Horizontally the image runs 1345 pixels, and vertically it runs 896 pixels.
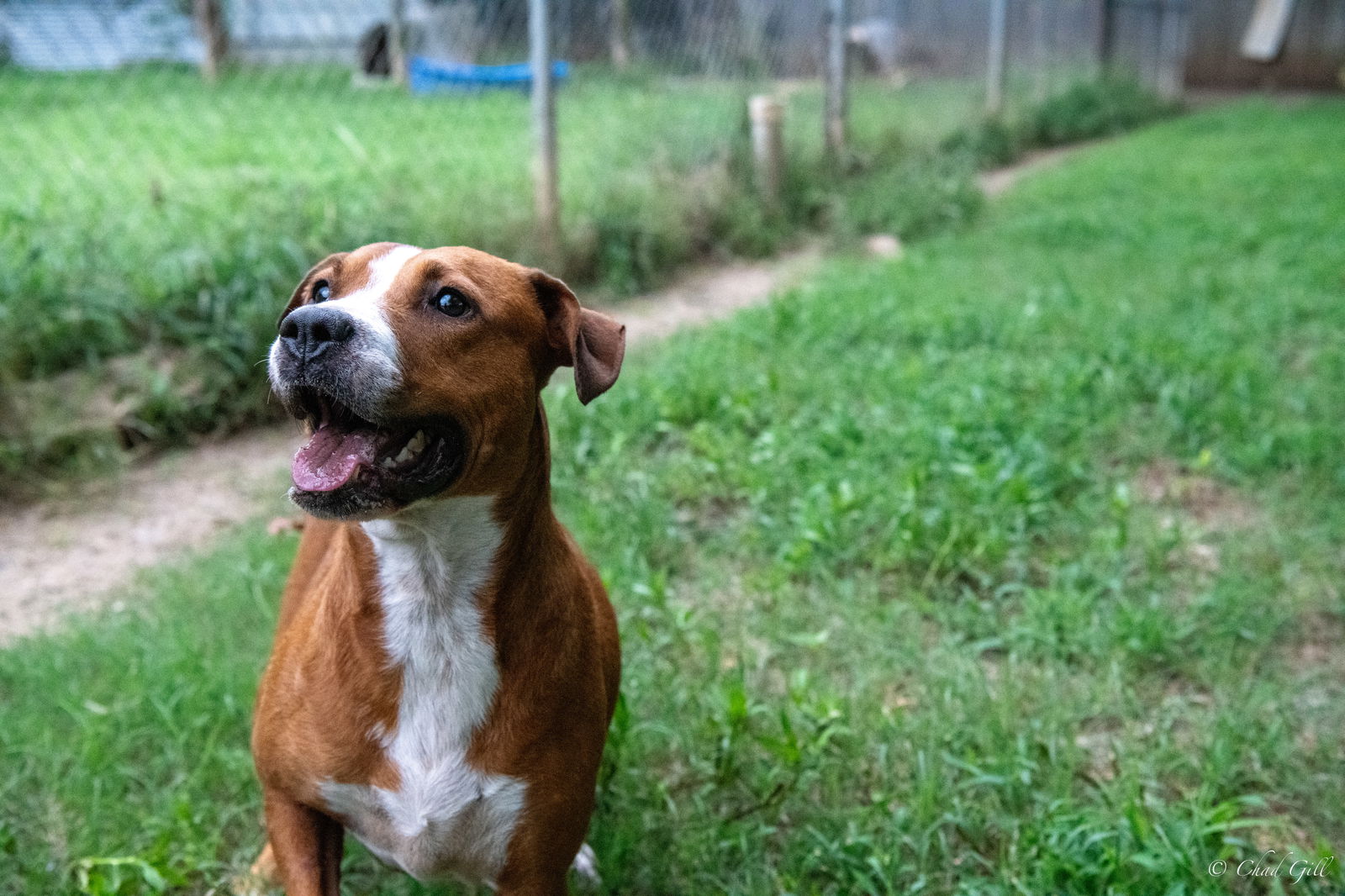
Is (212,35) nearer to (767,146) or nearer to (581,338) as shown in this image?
(767,146)

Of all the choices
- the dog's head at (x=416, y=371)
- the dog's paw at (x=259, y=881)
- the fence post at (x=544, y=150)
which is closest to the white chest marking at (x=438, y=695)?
the dog's head at (x=416, y=371)

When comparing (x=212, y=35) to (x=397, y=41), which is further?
(x=397, y=41)

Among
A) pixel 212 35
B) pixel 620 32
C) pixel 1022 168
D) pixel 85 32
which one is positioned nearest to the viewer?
pixel 85 32

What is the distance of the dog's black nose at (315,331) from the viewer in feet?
6.61

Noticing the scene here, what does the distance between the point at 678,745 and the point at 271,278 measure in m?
3.22

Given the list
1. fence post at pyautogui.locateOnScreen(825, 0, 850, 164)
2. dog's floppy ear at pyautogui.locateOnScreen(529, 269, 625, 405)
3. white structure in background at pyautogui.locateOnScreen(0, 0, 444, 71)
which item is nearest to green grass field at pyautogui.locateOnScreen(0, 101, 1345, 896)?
dog's floppy ear at pyautogui.locateOnScreen(529, 269, 625, 405)

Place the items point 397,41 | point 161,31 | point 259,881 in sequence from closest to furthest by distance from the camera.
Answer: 1. point 259,881
2. point 161,31
3. point 397,41

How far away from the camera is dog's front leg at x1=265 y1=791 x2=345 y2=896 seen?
7.25 feet

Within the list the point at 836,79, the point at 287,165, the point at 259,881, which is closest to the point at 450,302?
the point at 259,881

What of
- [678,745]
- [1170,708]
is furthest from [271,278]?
[1170,708]

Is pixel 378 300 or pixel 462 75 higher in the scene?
pixel 462 75

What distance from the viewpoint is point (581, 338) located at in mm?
2381

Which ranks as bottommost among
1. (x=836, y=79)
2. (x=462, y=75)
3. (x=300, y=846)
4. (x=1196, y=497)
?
(x=1196, y=497)

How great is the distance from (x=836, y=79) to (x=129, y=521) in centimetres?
765
